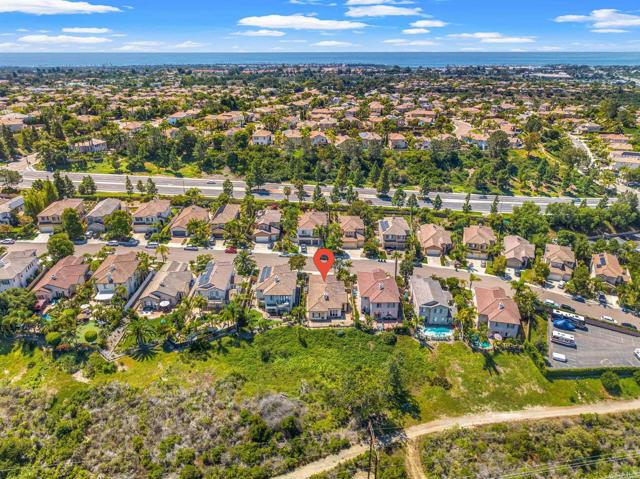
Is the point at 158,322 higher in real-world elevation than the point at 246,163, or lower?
lower

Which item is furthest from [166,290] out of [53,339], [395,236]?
[395,236]

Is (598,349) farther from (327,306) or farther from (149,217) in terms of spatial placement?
(149,217)

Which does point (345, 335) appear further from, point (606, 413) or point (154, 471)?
point (606, 413)

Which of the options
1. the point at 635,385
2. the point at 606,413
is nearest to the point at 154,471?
the point at 606,413

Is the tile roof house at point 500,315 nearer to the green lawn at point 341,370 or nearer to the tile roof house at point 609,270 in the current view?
the green lawn at point 341,370

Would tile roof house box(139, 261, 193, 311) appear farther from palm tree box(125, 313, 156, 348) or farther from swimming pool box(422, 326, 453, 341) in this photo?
swimming pool box(422, 326, 453, 341)
